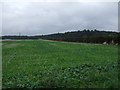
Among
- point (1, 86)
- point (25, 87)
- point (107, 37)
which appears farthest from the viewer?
point (107, 37)

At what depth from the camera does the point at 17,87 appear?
6695 mm

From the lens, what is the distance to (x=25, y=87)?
660 cm

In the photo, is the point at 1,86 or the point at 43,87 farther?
the point at 1,86

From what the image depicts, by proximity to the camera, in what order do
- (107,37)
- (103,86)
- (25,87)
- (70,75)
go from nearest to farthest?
(103,86), (25,87), (70,75), (107,37)

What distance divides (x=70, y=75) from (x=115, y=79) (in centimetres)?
180

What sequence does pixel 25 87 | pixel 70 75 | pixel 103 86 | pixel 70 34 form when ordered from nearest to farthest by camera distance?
pixel 103 86 < pixel 25 87 < pixel 70 75 < pixel 70 34

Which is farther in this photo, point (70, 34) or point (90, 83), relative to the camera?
point (70, 34)

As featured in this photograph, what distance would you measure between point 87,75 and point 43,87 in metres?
1.84

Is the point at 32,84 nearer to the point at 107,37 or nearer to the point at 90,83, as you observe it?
the point at 90,83

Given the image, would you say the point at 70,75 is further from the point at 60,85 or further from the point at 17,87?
the point at 17,87

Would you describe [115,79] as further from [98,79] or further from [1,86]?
[1,86]

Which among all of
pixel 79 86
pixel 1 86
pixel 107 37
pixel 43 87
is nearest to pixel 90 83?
pixel 79 86

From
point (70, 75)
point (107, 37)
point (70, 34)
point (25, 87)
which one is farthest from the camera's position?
point (70, 34)

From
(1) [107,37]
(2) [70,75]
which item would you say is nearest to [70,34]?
(1) [107,37]
